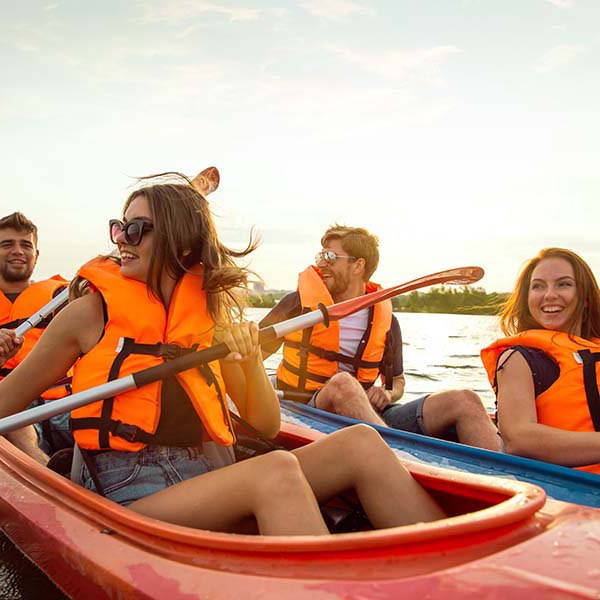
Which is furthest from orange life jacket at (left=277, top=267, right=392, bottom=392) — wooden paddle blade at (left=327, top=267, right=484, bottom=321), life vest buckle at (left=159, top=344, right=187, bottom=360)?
life vest buckle at (left=159, top=344, right=187, bottom=360)

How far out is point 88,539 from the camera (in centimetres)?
159

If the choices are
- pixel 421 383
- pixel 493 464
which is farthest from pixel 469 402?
pixel 421 383

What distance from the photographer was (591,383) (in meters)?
2.42

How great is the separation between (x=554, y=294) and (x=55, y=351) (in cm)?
194

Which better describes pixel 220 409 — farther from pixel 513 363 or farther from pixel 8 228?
pixel 8 228

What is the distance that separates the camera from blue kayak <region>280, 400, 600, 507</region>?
7.18ft

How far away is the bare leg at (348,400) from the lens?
333 cm

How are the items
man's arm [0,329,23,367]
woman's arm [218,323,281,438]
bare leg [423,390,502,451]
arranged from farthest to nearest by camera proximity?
bare leg [423,390,502,451]
man's arm [0,329,23,367]
woman's arm [218,323,281,438]

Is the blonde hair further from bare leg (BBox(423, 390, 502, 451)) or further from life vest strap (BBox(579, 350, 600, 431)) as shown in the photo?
life vest strap (BBox(579, 350, 600, 431))

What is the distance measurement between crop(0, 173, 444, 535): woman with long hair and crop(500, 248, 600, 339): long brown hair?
3.85 feet

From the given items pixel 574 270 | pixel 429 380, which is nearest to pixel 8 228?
pixel 574 270

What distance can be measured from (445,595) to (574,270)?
180 centimetres

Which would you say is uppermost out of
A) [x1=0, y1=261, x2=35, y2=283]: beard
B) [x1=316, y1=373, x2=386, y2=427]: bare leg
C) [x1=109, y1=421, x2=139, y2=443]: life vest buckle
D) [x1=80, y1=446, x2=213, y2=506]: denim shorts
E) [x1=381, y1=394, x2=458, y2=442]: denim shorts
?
[x1=0, y1=261, x2=35, y2=283]: beard

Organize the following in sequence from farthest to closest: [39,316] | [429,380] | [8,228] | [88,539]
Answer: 1. [429,380]
2. [8,228]
3. [39,316]
4. [88,539]
